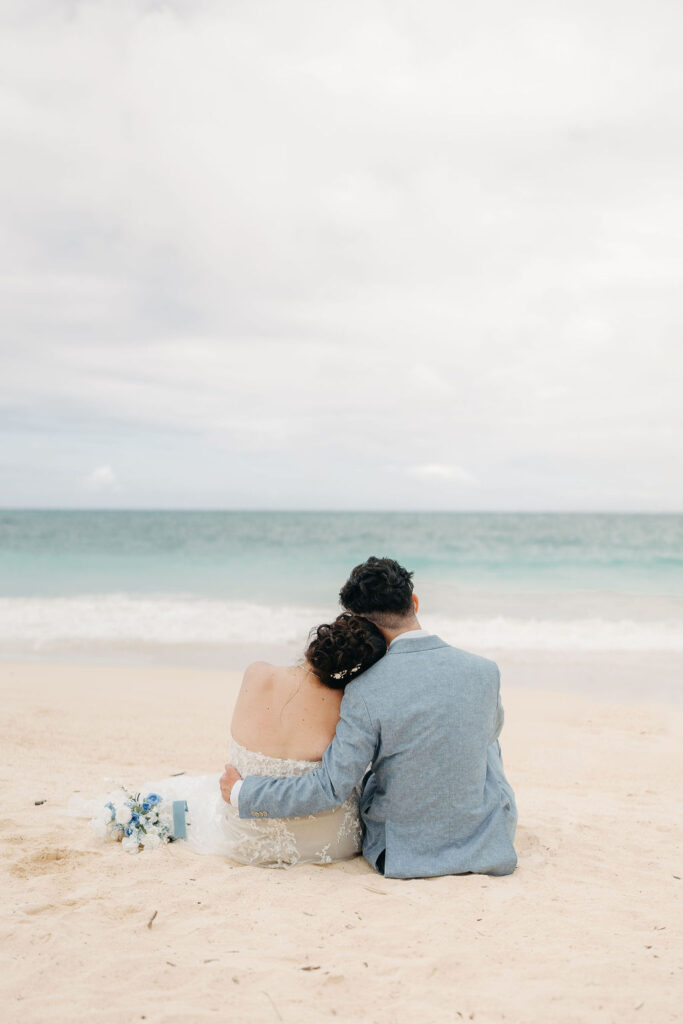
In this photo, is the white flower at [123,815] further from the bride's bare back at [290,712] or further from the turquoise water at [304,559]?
the turquoise water at [304,559]

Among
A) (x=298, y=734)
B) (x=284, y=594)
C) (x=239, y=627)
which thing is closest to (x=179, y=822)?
(x=298, y=734)

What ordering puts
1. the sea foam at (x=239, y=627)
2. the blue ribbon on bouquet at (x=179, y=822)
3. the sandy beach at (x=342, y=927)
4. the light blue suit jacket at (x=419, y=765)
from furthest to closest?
the sea foam at (x=239, y=627)
the blue ribbon on bouquet at (x=179, y=822)
the light blue suit jacket at (x=419, y=765)
the sandy beach at (x=342, y=927)

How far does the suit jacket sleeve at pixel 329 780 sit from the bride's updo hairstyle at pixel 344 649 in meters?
0.09

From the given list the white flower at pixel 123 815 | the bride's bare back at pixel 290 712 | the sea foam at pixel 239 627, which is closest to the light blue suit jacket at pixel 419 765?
the bride's bare back at pixel 290 712

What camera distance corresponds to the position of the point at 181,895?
3111 mm

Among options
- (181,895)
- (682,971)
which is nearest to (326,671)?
(181,895)

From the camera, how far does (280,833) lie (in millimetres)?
3436

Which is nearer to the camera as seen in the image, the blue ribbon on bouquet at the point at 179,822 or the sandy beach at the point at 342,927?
the sandy beach at the point at 342,927

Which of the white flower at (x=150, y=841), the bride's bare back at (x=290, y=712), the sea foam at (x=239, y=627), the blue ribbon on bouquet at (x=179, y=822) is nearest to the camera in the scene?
the bride's bare back at (x=290, y=712)

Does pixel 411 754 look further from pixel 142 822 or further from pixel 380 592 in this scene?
pixel 142 822

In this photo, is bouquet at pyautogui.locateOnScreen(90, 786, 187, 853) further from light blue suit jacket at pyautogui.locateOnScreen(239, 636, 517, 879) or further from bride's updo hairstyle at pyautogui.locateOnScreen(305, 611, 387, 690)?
bride's updo hairstyle at pyautogui.locateOnScreen(305, 611, 387, 690)

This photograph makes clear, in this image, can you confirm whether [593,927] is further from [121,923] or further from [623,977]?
[121,923]

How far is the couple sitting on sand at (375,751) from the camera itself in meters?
3.13

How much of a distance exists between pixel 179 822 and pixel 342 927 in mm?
1208
